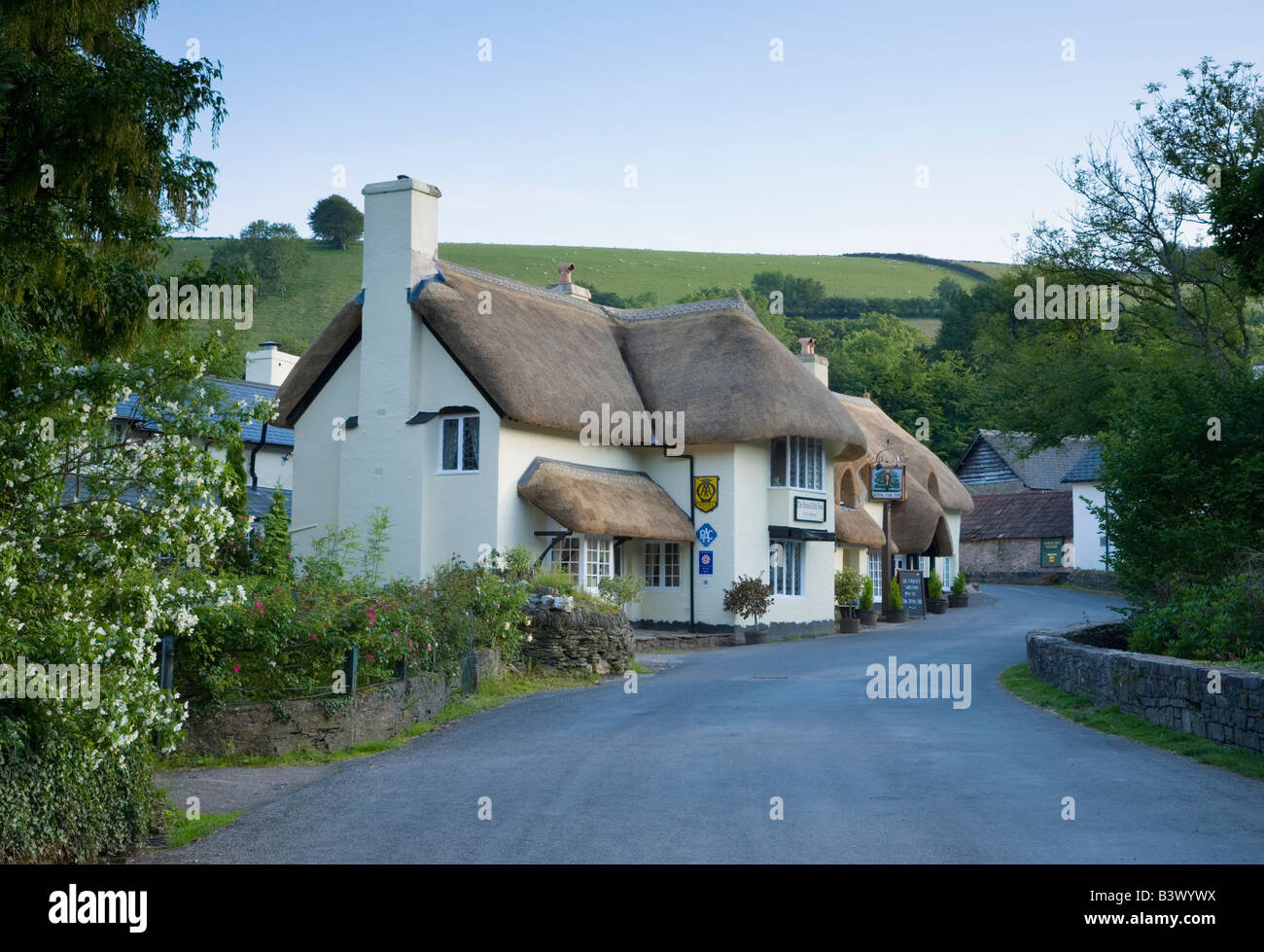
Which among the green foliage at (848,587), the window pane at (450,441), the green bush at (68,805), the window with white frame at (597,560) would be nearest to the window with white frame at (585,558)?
the window with white frame at (597,560)

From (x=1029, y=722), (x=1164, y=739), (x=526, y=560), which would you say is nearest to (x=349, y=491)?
(x=526, y=560)

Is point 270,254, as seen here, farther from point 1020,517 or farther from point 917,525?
point 917,525

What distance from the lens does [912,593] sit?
39406 millimetres

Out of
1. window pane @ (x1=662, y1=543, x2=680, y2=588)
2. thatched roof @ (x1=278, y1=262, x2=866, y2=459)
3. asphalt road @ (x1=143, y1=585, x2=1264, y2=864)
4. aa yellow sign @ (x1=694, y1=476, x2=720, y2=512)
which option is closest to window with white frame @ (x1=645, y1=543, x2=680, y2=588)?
window pane @ (x1=662, y1=543, x2=680, y2=588)

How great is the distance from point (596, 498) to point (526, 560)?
10.1 feet

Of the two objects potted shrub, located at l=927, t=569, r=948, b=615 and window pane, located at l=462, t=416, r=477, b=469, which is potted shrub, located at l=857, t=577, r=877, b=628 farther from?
window pane, located at l=462, t=416, r=477, b=469

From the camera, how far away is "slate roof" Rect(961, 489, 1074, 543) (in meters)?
58.0

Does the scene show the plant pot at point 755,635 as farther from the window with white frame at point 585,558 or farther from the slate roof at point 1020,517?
the slate roof at point 1020,517

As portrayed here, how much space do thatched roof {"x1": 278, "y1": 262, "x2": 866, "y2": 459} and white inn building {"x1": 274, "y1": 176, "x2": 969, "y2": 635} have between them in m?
0.06

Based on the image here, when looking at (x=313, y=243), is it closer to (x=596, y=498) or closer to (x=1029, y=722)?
(x=596, y=498)

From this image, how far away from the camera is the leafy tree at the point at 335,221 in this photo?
4412 inches

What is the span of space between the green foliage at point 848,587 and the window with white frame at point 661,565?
→ 21.5ft

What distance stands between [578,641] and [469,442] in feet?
26.1

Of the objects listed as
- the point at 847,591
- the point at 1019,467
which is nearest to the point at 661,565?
the point at 847,591
